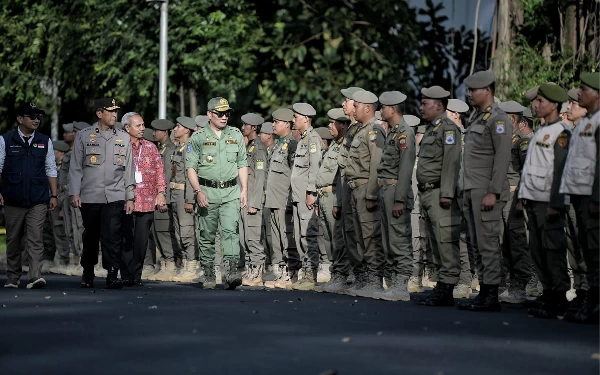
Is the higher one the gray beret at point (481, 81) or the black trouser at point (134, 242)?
the gray beret at point (481, 81)

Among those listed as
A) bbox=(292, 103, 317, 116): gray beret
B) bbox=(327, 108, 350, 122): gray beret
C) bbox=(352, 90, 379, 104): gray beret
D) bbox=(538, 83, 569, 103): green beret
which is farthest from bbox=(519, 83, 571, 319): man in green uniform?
bbox=(292, 103, 317, 116): gray beret

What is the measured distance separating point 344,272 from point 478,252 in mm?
2818

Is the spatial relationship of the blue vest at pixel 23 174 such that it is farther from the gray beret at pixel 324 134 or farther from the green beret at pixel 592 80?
the green beret at pixel 592 80

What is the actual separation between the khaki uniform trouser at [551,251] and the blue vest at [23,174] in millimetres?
6165

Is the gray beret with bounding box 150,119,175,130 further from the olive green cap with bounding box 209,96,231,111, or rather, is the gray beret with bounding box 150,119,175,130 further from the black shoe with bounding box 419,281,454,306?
the black shoe with bounding box 419,281,454,306

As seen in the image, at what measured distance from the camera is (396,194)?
1336 cm

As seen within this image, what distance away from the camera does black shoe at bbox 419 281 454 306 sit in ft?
41.8

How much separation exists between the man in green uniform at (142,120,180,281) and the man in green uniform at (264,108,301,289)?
2102mm

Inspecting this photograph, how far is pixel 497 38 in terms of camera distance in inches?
845

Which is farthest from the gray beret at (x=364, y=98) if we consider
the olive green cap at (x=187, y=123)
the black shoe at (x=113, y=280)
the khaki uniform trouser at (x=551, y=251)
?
the olive green cap at (x=187, y=123)

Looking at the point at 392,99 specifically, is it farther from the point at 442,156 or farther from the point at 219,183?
the point at 219,183

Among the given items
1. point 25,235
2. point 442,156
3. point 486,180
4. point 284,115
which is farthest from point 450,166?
point 25,235

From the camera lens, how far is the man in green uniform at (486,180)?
12.2 meters

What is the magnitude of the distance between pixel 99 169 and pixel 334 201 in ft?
8.92
